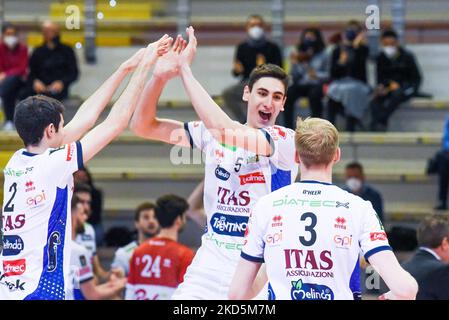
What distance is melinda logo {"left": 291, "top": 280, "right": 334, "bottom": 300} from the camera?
5.26 meters

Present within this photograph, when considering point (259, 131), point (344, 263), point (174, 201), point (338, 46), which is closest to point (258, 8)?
point (338, 46)

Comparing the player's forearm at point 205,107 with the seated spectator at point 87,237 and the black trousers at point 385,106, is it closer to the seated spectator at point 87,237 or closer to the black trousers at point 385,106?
the seated spectator at point 87,237

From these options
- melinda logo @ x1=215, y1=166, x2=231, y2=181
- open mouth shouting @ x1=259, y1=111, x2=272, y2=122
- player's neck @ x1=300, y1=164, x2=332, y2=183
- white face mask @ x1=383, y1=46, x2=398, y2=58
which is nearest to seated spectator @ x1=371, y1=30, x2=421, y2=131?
white face mask @ x1=383, y1=46, x2=398, y2=58

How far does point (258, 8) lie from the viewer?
16.7 meters

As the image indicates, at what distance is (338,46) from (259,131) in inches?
297

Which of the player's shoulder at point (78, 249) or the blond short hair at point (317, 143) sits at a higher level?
the blond short hair at point (317, 143)

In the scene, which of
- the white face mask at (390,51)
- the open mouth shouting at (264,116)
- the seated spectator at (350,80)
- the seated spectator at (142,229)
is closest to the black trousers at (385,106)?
the seated spectator at (350,80)

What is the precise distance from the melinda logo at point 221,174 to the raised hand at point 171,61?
75 centimetres

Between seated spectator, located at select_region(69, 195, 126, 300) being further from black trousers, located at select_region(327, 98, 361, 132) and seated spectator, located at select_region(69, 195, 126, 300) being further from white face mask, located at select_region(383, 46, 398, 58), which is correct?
white face mask, located at select_region(383, 46, 398, 58)

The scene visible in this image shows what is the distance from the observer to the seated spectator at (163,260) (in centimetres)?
967

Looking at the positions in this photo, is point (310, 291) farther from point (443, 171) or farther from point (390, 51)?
point (390, 51)

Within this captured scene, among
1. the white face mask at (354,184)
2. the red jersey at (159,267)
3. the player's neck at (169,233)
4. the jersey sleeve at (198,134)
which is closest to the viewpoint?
the jersey sleeve at (198,134)

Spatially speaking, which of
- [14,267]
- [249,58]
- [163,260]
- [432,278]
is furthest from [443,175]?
[14,267]

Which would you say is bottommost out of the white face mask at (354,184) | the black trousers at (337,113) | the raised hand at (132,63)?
the white face mask at (354,184)
